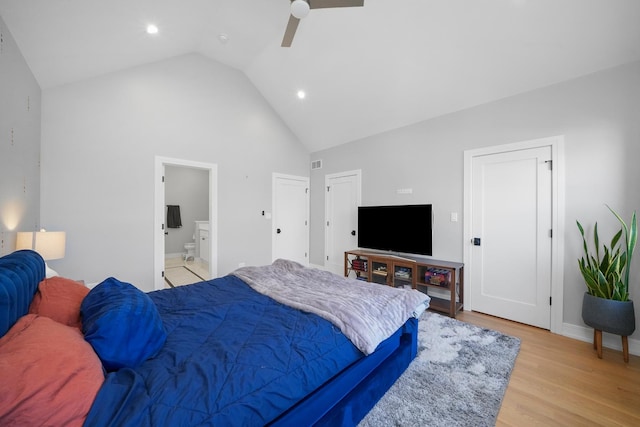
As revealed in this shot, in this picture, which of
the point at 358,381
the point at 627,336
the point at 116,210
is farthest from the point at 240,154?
the point at 627,336

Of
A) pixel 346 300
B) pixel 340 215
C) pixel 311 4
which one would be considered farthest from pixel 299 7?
pixel 340 215

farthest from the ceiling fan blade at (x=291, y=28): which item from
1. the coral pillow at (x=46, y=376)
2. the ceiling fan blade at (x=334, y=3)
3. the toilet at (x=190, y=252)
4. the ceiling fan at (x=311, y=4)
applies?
the toilet at (x=190, y=252)

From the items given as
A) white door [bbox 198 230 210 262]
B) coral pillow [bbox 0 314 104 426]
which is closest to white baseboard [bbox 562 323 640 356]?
coral pillow [bbox 0 314 104 426]

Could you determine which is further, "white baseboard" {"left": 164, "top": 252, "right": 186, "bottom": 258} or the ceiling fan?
"white baseboard" {"left": 164, "top": 252, "right": 186, "bottom": 258}

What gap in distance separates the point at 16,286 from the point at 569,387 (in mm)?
3452

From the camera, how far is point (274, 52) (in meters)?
3.76

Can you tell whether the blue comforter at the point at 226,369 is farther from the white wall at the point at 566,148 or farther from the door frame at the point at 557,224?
the white wall at the point at 566,148

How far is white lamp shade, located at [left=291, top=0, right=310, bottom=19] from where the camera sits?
1.98m

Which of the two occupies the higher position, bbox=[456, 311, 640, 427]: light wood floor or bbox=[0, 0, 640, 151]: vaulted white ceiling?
bbox=[0, 0, 640, 151]: vaulted white ceiling

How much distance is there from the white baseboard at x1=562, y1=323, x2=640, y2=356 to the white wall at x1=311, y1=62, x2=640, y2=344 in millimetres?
67

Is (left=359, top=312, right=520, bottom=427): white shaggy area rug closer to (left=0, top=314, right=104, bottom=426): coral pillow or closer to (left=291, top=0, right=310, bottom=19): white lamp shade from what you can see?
(left=0, top=314, right=104, bottom=426): coral pillow

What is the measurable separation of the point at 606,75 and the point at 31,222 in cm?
591

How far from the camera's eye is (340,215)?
16.1ft

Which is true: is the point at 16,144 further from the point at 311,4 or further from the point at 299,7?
the point at 311,4
